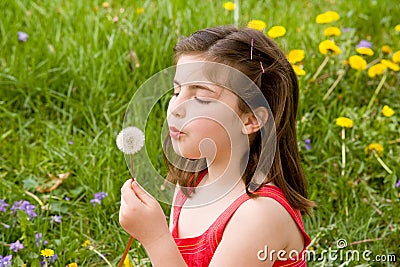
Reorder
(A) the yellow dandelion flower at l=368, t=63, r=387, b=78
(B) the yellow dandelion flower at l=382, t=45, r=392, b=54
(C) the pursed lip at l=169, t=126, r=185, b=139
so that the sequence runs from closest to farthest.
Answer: (C) the pursed lip at l=169, t=126, r=185, b=139 → (A) the yellow dandelion flower at l=368, t=63, r=387, b=78 → (B) the yellow dandelion flower at l=382, t=45, r=392, b=54

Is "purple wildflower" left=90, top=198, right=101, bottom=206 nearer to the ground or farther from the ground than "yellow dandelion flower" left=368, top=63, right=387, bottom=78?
nearer to the ground

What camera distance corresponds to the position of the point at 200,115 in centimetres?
155

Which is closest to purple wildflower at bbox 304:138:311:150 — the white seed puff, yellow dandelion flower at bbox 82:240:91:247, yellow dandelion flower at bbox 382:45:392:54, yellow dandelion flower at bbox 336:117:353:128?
yellow dandelion flower at bbox 336:117:353:128

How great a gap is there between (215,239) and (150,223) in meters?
0.15

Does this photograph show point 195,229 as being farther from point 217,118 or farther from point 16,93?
point 16,93

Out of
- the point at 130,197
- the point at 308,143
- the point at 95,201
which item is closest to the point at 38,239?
the point at 95,201

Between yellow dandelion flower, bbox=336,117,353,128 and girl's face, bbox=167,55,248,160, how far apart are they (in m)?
0.89

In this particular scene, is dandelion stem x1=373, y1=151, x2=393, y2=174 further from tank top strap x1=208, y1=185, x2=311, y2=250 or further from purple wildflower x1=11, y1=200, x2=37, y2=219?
purple wildflower x1=11, y1=200, x2=37, y2=219

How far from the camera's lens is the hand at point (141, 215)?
154 centimetres

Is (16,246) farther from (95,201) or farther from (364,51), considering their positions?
(364,51)

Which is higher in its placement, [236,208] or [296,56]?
[236,208]

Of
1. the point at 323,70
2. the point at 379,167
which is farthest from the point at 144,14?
the point at 379,167

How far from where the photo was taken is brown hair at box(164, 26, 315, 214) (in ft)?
5.24

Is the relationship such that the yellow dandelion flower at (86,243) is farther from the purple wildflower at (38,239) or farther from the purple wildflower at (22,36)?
the purple wildflower at (22,36)
